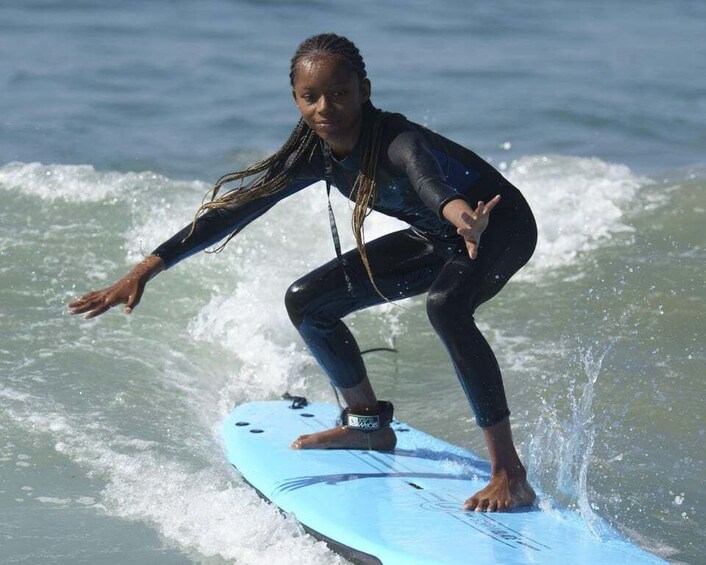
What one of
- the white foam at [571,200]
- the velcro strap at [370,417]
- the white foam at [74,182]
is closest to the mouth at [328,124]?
the velcro strap at [370,417]

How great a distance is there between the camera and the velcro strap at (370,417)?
4.90 meters

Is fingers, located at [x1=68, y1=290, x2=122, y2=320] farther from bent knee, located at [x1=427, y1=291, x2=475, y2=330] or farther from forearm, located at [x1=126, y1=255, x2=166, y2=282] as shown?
bent knee, located at [x1=427, y1=291, x2=475, y2=330]

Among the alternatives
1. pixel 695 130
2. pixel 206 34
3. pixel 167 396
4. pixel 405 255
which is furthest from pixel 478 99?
pixel 405 255

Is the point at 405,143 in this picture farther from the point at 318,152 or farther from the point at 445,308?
the point at 445,308

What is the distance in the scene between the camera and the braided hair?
4031 mm

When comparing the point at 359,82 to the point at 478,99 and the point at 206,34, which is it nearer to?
the point at 478,99

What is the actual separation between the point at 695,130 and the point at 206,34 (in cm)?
623

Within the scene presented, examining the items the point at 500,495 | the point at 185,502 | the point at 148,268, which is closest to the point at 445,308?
the point at 500,495

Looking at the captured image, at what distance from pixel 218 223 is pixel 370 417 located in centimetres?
106

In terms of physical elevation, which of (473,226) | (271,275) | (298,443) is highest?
(271,275)

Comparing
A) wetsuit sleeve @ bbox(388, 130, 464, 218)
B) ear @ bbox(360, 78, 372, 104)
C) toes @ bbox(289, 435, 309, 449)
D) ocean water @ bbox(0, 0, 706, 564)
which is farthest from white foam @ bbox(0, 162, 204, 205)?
wetsuit sleeve @ bbox(388, 130, 464, 218)

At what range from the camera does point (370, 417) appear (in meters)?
4.90

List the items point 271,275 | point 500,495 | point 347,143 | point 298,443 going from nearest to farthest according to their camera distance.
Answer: point 347,143
point 500,495
point 298,443
point 271,275

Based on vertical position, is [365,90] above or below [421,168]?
above
